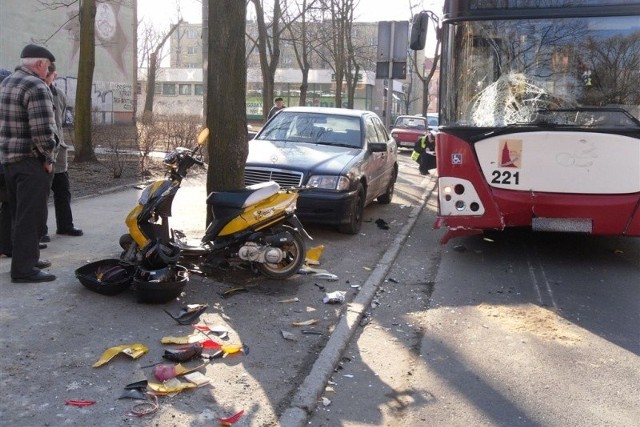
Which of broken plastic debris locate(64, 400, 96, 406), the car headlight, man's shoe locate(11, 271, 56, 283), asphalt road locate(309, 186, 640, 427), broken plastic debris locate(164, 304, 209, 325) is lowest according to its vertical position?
asphalt road locate(309, 186, 640, 427)

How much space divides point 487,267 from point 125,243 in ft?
13.8

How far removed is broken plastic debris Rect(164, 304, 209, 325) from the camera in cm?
539

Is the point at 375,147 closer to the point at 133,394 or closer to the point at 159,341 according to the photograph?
the point at 159,341

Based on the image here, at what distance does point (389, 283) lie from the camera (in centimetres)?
738

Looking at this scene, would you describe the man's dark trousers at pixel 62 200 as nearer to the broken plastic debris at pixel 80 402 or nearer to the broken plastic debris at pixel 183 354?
the broken plastic debris at pixel 183 354

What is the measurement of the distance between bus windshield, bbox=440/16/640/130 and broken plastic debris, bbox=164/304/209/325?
3.94 m

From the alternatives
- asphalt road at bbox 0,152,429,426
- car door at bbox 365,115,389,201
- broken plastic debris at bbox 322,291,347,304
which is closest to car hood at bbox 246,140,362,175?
car door at bbox 365,115,389,201

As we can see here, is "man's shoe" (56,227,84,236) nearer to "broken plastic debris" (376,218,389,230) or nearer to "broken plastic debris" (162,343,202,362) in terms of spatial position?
"broken plastic debris" (162,343,202,362)

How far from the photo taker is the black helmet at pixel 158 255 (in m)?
5.68

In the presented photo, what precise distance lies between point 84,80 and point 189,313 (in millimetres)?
11354

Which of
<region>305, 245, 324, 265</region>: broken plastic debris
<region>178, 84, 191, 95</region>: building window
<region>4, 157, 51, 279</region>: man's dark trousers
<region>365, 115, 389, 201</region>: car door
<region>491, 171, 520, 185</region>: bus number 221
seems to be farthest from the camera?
<region>178, 84, 191, 95</region>: building window

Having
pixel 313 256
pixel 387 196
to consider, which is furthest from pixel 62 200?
pixel 387 196

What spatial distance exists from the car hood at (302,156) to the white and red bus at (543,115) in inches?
69.5

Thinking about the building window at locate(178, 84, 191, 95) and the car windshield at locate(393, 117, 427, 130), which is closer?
the car windshield at locate(393, 117, 427, 130)
